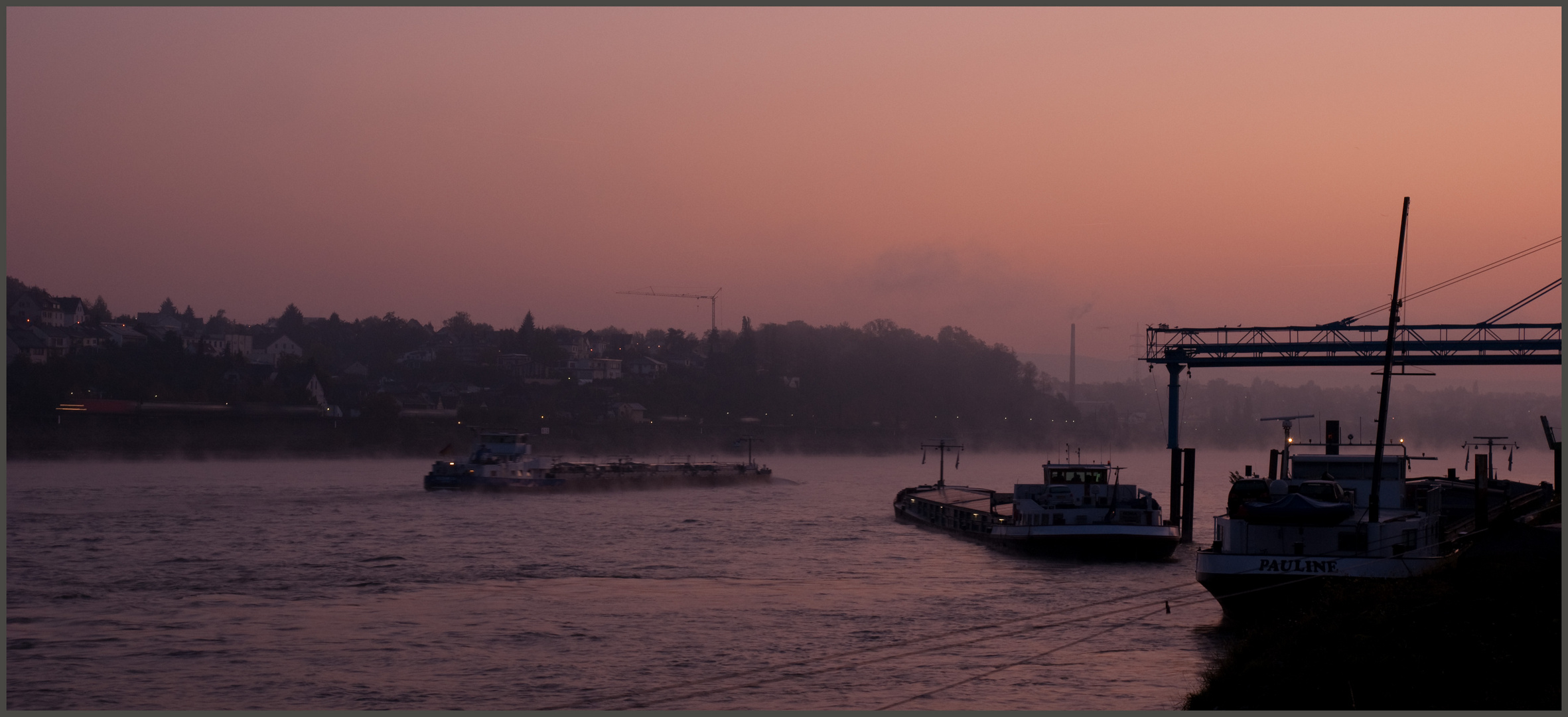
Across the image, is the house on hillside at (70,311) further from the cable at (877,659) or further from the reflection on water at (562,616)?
the cable at (877,659)

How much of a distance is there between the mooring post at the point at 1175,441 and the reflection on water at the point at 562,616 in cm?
548

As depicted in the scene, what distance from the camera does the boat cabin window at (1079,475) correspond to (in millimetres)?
52750

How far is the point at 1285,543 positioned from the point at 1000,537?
20402mm

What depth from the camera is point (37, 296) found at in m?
190

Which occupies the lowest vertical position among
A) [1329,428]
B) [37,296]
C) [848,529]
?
[848,529]

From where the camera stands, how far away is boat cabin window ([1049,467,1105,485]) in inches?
2077

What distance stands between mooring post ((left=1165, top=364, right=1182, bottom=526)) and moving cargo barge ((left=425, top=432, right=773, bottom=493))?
45593 mm

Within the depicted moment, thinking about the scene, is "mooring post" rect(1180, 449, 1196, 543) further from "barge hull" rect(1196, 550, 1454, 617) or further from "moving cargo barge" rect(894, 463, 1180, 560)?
"barge hull" rect(1196, 550, 1454, 617)

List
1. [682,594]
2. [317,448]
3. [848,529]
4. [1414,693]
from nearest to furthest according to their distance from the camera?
[1414,693] < [682,594] < [848,529] < [317,448]

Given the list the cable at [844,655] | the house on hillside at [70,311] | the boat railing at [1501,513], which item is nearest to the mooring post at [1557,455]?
the boat railing at [1501,513]

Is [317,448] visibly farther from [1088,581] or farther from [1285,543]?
[1285,543]

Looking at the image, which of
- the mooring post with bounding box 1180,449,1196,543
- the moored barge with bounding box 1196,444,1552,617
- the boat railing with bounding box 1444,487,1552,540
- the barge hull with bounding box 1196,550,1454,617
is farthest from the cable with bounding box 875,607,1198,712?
the mooring post with bounding box 1180,449,1196,543

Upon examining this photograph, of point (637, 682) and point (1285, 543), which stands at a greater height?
point (1285, 543)

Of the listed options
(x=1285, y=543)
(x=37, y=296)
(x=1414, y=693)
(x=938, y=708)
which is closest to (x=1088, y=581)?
(x=1285, y=543)
